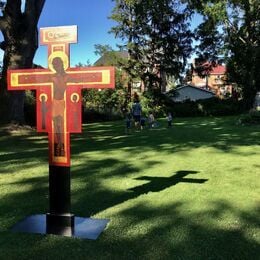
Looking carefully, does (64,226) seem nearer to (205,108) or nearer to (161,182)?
(161,182)

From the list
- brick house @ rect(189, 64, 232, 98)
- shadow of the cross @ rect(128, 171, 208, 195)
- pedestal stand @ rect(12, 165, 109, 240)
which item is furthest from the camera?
brick house @ rect(189, 64, 232, 98)

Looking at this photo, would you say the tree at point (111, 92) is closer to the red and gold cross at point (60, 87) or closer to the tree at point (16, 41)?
the tree at point (16, 41)

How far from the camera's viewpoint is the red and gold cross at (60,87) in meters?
5.18

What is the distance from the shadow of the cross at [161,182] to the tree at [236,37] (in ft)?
95.2

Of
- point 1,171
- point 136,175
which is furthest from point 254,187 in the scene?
point 1,171

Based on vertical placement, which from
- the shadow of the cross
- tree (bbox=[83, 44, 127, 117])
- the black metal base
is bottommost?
the black metal base

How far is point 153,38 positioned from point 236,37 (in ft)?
25.1

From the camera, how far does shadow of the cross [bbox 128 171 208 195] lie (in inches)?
286

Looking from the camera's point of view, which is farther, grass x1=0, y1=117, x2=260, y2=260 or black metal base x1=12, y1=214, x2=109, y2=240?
black metal base x1=12, y1=214, x2=109, y2=240

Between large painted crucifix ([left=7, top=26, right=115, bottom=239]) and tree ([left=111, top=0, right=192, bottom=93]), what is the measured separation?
38.2 meters

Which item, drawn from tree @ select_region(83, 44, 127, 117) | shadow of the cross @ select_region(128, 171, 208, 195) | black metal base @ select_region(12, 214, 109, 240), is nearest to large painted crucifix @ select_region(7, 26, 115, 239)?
black metal base @ select_region(12, 214, 109, 240)

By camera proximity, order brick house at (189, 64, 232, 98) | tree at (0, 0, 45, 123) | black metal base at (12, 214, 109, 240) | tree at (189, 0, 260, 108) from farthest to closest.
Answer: brick house at (189, 64, 232, 98), tree at (189, 0, 260, 108), tree at (0, 0, 45, 123), black metal base at (12, 214, 109, 240)

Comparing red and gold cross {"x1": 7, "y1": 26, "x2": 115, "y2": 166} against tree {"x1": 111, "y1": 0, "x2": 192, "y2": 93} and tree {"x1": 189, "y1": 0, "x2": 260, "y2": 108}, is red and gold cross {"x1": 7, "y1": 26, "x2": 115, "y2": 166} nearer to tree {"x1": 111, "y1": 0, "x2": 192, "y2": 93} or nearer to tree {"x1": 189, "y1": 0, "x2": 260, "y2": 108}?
tree {"x1": 189, "y1": 0, "x2": 260, "y2": 108}

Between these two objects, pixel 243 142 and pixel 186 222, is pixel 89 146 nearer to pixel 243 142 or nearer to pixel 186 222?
pixel 243 142
